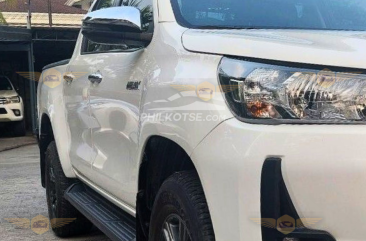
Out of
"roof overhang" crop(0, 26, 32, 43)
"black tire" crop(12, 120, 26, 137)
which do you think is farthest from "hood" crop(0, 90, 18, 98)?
"roof overhang" crop(0, 26, 32, 43)

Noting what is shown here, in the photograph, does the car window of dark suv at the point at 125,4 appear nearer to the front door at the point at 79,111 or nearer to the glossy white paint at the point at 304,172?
the front door at the point at 79,111

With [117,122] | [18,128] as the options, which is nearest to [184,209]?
[117,122]

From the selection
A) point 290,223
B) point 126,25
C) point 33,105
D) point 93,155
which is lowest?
point 33,105

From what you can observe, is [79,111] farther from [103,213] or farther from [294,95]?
[294,95]

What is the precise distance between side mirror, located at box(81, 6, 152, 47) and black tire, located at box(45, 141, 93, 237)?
193cm

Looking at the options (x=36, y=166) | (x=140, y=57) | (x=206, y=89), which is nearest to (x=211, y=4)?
(x=140, y=57)

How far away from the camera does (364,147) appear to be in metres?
1.66

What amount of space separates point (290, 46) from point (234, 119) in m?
0.33

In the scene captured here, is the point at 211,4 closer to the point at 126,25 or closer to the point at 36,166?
the point at 126,25

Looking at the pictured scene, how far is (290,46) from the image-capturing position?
1.85 metres

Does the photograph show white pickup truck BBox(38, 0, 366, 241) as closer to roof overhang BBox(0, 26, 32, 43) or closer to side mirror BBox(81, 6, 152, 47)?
side mirror BBox(81, 6, 152, 47)

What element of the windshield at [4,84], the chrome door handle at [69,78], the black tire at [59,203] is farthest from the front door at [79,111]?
the windshield at [4,84]

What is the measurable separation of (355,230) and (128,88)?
145 cm

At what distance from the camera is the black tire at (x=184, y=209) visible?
1.97 meters
